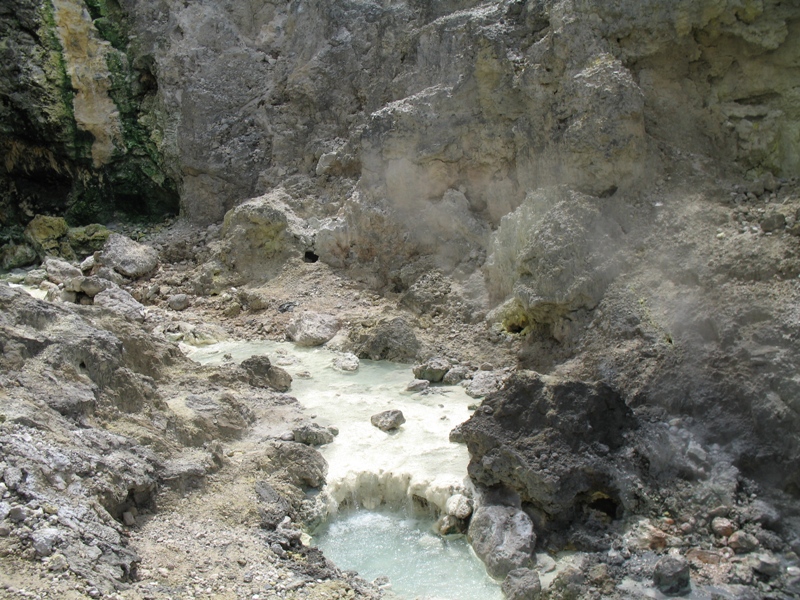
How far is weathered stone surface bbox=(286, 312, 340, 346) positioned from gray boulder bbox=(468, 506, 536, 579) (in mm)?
5239

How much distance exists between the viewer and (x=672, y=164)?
29.3 ft

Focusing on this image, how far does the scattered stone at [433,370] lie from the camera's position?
8.84 meters

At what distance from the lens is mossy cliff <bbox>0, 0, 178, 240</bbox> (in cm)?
1592

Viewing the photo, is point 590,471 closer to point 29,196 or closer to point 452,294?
point 452,294

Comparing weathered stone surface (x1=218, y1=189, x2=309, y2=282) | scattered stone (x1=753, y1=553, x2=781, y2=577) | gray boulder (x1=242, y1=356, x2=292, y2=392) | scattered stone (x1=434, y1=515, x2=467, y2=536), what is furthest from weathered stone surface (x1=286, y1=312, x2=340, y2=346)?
scattered stone (x1=753, y1=553, x2=781, y2=577)

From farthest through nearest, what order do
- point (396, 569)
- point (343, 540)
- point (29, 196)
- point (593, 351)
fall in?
1. point (29, 196)
2. point (593, 351)
3. point (343, 540)
4. point (396, 569)

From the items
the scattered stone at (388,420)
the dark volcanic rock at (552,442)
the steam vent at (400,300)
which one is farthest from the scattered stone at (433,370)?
the dark volcanic rock at (552,442)

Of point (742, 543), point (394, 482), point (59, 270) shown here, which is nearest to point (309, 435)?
point (394, 482)

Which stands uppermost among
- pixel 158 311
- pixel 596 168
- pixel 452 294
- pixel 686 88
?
pixel 686 88

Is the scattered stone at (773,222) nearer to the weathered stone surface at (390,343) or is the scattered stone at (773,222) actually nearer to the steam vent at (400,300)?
the steam vent at (400,300)

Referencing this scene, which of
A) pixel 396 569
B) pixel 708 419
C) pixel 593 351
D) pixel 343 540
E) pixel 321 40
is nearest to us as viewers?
pixel 396 569

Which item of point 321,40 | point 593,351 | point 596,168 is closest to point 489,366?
point 593,351

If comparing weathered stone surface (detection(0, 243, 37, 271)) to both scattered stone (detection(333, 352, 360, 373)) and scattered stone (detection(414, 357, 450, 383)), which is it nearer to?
scattered stone (detection(333, 352, 360, 373))

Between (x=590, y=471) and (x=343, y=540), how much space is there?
203cm
